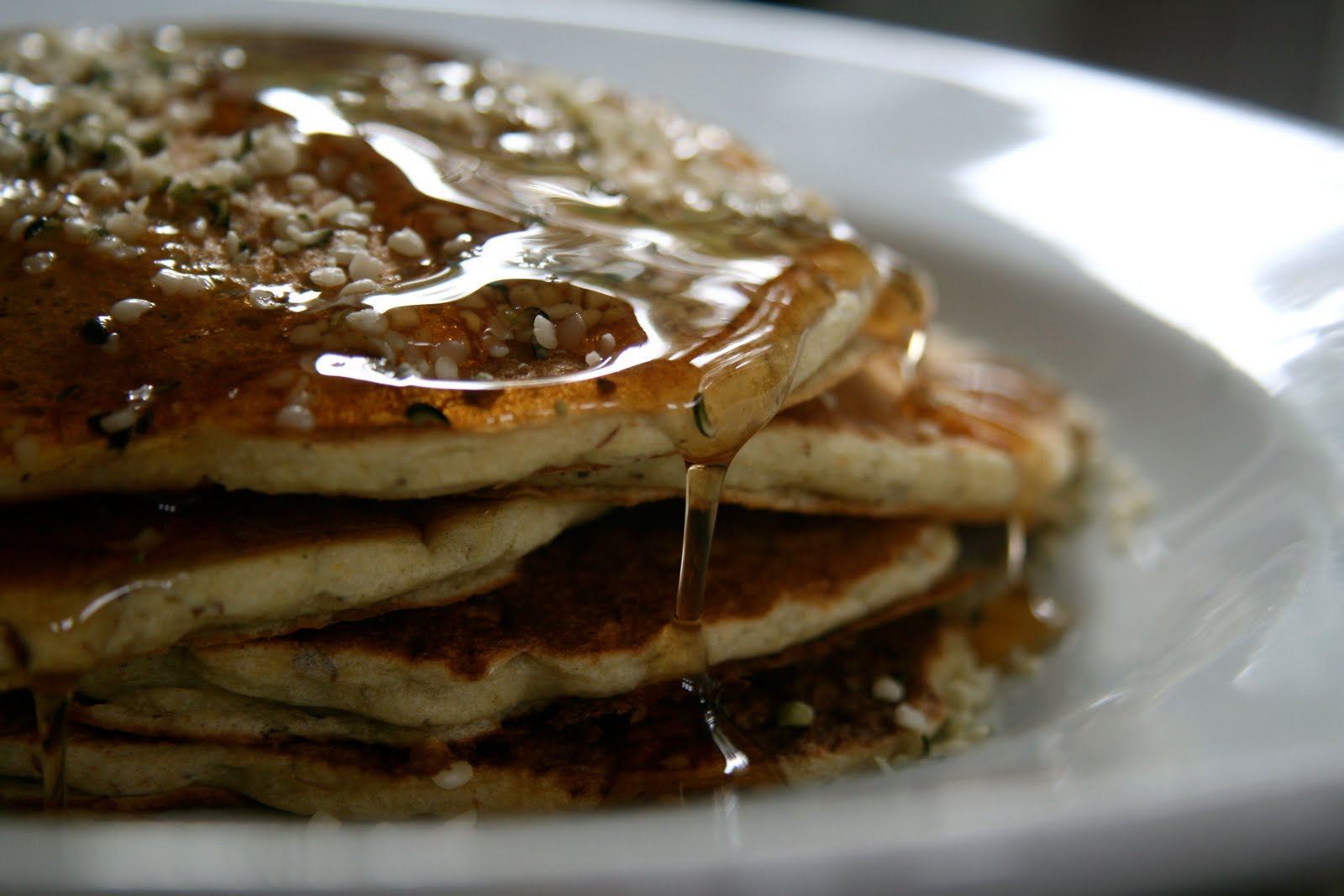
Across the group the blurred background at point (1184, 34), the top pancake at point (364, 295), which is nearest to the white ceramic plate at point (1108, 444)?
the top pancake at point (364, 295)

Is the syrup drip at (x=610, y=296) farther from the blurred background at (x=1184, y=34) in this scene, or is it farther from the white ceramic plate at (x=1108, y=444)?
the blurred background at (x=1184, y=34)

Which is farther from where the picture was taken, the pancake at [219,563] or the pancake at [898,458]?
the pancake at [898,458]

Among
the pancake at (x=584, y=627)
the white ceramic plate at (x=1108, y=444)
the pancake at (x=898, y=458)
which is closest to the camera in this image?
the white ceramic plate at (x=1108, y=444)

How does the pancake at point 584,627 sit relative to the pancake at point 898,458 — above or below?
below

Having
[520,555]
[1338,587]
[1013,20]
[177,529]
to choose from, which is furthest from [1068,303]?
[1013,20]

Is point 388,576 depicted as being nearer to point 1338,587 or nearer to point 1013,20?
point 1338,587

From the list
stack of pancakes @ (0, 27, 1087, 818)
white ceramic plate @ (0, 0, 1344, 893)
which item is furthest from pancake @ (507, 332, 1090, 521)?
white ceramic plate @ (0, 0, 1344, 893)

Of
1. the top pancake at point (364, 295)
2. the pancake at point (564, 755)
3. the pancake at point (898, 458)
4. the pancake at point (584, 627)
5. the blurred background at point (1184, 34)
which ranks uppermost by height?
the top pancake at point (364, 295)
